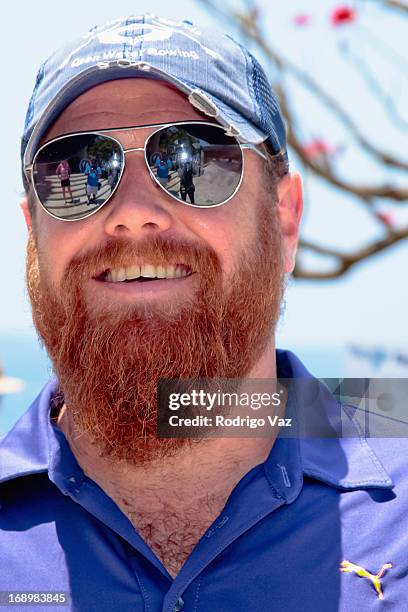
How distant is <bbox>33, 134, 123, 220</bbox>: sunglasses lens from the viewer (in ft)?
8.65

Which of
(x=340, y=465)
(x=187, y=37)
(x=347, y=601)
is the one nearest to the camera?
(x=347, y=601)

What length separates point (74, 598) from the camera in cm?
228

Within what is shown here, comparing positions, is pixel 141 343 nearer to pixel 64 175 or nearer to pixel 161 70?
pixel 64 175

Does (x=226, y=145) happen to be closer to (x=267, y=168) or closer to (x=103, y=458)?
(x=267, y=168)

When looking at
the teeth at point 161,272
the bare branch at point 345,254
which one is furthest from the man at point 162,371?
the bare branch at point 345,254

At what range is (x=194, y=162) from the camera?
104 inches

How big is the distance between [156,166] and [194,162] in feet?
0.37

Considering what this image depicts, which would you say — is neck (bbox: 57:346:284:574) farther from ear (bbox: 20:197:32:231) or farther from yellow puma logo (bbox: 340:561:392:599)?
ear (bbox: 20:197:32:231)

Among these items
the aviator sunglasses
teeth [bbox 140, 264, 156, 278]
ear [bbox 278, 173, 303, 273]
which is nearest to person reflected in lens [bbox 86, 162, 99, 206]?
the aviator sunglasses

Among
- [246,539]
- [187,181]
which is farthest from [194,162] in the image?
[246,539]

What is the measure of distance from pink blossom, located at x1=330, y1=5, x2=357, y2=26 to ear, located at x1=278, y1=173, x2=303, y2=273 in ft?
8.38

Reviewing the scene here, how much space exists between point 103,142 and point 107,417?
82 cm

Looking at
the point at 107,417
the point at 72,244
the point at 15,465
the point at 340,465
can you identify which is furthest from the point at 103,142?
the point at 340,465

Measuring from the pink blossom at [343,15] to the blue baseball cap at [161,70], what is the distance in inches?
107
